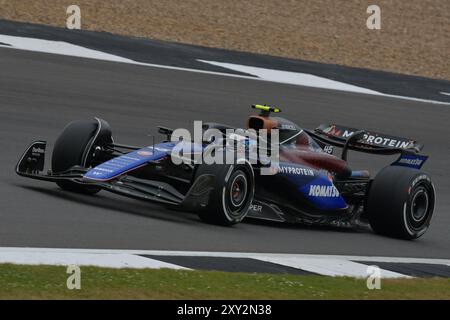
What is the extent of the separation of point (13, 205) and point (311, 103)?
967cm

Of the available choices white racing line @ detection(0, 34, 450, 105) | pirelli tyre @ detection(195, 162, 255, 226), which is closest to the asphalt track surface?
pirelli tyre @ detection(195, 162, 255, 226)

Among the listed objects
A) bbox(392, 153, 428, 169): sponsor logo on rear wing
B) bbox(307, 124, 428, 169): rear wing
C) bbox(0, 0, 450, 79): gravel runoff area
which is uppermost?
bbox(0, 0, 450, 79): gravel runoff area

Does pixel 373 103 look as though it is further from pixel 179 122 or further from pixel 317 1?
pixel 317 1

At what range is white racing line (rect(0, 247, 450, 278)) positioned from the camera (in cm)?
919

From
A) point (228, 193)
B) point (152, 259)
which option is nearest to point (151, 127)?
point (228, 193)

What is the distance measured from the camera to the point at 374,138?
13547mm

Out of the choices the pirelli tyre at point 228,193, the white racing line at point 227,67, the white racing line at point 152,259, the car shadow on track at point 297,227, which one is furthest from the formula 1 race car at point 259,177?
the white racing line at point 227,67

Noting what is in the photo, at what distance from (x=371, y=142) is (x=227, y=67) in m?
8.76

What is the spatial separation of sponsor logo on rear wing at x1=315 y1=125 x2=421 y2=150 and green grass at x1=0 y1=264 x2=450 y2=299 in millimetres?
3490

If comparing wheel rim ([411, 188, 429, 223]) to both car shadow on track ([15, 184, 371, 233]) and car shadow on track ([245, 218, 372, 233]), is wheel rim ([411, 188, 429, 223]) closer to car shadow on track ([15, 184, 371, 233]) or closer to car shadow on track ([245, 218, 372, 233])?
car shadow on track ([245, 218, 372, 233])

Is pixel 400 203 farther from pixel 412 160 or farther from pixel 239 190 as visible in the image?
pixel 239 190

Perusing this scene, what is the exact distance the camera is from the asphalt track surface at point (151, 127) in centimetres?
1077

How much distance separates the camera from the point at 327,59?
2505cm

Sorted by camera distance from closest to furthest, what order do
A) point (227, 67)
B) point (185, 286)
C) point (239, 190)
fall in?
point (185, 286)
point (239, 190)
point (227, 67)
